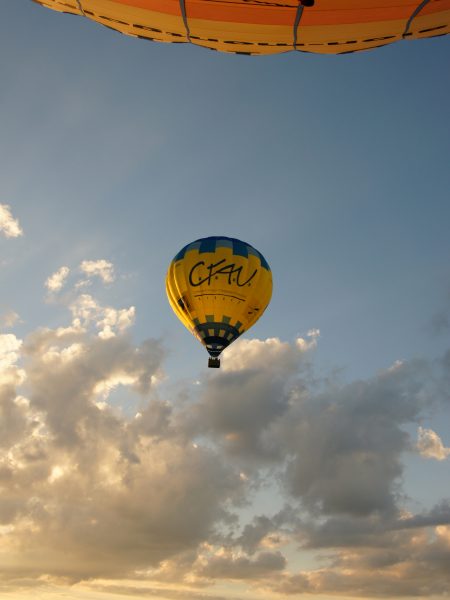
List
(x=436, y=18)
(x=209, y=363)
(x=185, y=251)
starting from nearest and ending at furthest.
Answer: (x=436, y=18), (x=209, y=363), (x=185, y=251)

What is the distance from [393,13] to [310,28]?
2149 millimetres

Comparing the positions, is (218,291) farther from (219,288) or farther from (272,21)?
(272,21)

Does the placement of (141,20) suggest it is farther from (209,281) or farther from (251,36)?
(209,281)

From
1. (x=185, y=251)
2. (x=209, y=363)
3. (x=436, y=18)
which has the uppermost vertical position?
(x=185, y=251)

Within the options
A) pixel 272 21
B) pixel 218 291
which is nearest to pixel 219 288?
pixel 218 291

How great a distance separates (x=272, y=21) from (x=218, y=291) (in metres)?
28.2

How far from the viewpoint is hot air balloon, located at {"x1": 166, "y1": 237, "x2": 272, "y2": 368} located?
46.1 meters

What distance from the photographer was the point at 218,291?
151ft

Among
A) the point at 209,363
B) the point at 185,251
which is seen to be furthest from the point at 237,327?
the point at 185,251

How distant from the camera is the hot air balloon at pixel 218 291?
46.1 metres

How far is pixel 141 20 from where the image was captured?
1931 centimetres

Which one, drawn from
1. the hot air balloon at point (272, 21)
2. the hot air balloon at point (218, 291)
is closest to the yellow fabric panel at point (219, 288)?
the hot air balloon at point (218, 291)

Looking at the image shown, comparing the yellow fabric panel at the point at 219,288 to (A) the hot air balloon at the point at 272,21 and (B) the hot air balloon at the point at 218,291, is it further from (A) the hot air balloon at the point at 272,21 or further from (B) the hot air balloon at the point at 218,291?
(A) the hot air balloon at the point at 272,21

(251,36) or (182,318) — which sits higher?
(182,318)
